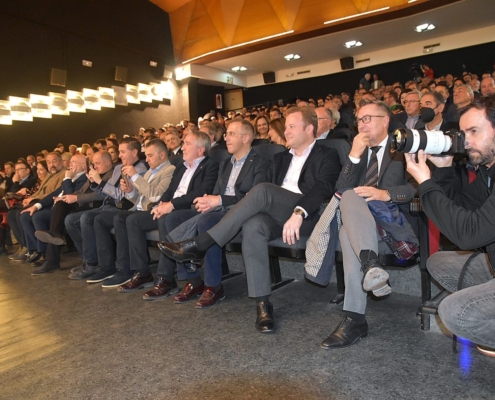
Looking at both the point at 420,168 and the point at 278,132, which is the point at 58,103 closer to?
the point at 278,132

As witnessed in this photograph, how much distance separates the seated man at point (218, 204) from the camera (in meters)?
2.35

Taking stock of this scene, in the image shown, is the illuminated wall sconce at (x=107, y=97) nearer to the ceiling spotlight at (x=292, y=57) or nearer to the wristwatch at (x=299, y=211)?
the ceiling spotlight at (x=292, y=57)

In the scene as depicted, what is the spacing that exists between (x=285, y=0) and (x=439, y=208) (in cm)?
907

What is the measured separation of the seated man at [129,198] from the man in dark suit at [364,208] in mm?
1540

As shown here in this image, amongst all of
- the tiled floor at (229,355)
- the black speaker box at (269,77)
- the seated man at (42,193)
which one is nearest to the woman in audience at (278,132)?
the tiled floor at (229,355)

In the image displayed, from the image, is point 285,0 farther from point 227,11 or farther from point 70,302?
point 70,302

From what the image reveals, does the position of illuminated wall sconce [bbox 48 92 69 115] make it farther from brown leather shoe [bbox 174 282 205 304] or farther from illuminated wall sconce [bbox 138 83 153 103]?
brown leather shoe [bbox 174 282 205 304]

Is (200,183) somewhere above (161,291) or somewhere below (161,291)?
above

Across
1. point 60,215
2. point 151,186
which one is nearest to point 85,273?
point 60,215

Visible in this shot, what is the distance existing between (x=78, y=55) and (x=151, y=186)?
717 cm

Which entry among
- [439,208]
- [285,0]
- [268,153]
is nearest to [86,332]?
[268,153]

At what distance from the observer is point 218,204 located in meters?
2.49

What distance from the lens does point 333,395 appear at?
134 centimetres

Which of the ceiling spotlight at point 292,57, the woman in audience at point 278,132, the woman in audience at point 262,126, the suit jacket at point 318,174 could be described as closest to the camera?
the suit jacket at point 318,174
